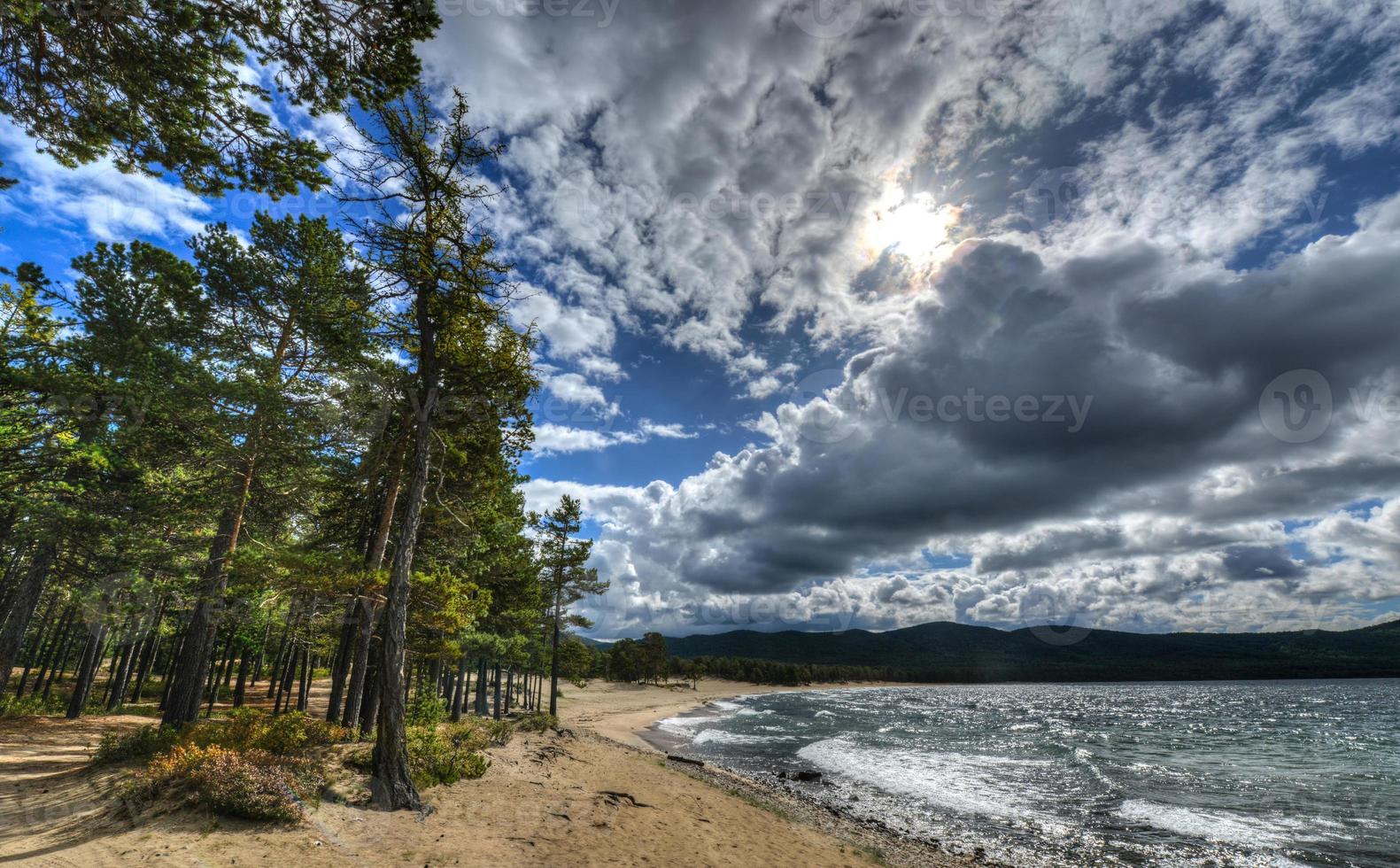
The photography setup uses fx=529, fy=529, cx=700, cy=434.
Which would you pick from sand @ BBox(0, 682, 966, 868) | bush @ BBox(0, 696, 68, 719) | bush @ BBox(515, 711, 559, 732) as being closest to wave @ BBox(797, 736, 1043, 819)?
sand @ BBox(0, 682, 966, 868)

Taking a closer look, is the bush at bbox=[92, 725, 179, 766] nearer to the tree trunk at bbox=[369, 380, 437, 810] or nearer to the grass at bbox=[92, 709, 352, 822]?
the grass at bbox=[92, 709, 352, 822]

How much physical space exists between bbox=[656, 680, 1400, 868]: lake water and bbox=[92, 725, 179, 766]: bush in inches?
803

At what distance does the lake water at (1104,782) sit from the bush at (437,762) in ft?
45.7

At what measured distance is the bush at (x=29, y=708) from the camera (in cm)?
2108

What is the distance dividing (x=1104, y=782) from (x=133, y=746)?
37.2 m

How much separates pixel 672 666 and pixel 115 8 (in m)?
149

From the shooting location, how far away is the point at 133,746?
480 inches

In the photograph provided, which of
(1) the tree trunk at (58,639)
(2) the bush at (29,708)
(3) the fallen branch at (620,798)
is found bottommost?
(3) the fallen branch at (620,798)

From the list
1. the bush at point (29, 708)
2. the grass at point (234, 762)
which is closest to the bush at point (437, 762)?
the grass at point (234, 762)

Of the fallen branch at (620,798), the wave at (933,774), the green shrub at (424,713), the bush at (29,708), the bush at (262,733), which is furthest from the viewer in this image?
the wave at (933,774)

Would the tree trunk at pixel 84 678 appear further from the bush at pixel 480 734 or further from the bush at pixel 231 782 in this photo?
the bush at pixel 231 782

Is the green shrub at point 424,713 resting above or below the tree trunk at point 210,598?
below

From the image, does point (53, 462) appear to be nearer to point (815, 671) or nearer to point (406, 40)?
point (406, 40)

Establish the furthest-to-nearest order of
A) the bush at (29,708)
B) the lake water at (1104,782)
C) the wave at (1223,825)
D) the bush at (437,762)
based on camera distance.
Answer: the bush at (29,708) < the wave at (1223,825) < the lake water at (1104,782) < the bush at (437,762)
